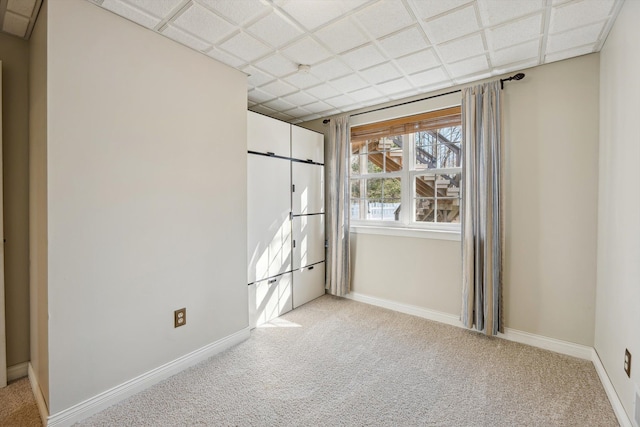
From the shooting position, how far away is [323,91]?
9.62 ft

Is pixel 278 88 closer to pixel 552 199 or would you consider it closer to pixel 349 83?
pixel 349 83

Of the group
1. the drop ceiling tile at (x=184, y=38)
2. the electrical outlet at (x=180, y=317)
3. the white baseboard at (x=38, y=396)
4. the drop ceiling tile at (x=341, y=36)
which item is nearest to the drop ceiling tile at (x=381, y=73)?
the drop ceiling tile at (x=341, y=36)

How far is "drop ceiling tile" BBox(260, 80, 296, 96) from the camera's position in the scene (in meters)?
2.77

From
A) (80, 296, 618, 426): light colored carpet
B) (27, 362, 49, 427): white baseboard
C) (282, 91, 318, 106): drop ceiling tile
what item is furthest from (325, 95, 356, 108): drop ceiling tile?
(27, 362, 49, 427): white baseboard

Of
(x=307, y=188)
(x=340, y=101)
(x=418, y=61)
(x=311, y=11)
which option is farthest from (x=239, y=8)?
(x=307, y=188)

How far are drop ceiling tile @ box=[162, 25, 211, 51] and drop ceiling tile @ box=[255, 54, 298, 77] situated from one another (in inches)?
16.8

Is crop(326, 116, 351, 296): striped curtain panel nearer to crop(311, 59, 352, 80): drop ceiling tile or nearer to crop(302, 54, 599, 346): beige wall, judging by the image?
crop(311, 59, 352, 80): drop ceiling tile

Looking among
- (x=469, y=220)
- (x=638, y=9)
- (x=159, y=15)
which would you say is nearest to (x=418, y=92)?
(x=469, y=220)

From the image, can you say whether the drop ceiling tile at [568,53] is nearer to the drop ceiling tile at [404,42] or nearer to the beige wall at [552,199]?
the beige wall at [552,199]

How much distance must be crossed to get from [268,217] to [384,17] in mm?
1981

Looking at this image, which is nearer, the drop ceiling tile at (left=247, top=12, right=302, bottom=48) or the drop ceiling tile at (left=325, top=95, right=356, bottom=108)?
the drop ceiling tile at (left=247, top=12, right=302, bottom=48)

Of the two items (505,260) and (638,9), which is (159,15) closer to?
(638,9)

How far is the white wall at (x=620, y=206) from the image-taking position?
1477mm

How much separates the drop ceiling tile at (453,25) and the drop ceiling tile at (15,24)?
98.0 inches
